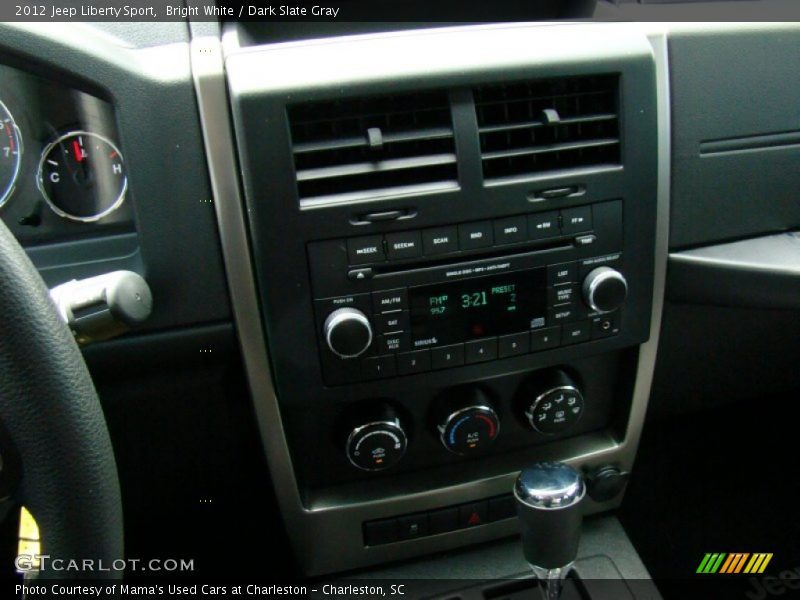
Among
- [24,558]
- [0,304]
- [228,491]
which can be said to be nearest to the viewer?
[0,304]

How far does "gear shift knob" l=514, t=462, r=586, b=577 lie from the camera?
70 centimetres

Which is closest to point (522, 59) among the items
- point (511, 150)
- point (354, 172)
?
point (511, 150)

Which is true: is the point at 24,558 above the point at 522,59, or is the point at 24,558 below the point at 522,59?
below

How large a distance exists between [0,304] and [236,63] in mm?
331

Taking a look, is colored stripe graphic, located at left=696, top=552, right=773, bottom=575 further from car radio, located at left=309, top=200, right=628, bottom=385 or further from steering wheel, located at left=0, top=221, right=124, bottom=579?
steering wheel, located at left=0, top=221, right=124, bottom=579

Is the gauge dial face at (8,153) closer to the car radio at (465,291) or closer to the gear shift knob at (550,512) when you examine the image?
the car radio at (465,291)

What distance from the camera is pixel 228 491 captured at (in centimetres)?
105

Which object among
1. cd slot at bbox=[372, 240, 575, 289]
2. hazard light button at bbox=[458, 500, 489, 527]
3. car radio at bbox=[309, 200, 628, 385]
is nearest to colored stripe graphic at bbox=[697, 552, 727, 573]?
hazard light button at bbox=[458, 500, 489, 527]

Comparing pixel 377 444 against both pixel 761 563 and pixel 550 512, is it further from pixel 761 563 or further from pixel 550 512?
pixel 761 563

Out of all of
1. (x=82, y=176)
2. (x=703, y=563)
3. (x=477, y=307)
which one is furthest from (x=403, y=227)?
(x=703, y=563)

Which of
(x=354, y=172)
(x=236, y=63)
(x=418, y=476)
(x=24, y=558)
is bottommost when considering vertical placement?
(x=418, y=476)

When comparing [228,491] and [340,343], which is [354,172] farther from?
[228,491]

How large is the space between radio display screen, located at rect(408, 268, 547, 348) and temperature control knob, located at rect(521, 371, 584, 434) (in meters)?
0.09

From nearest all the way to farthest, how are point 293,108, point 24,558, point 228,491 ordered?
point 24,558 → point 293,108 → point 228,491
